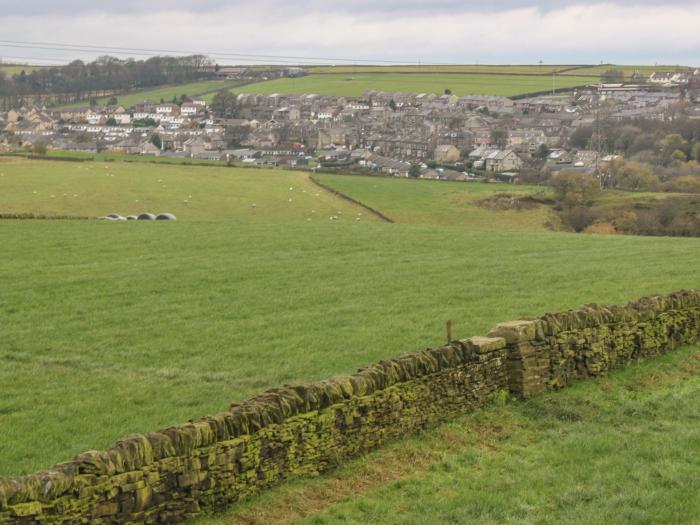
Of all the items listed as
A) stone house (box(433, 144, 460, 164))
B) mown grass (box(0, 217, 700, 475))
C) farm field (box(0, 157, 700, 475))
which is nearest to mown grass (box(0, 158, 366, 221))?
farm field (box(0, 157, 700, 475))

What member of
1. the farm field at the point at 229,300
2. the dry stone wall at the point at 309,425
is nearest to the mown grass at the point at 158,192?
the farm field at the point at 229,300

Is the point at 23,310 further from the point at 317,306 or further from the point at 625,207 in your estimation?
the point at 625,207

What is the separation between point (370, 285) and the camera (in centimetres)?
2759

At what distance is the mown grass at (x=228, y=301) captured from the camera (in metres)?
16.5

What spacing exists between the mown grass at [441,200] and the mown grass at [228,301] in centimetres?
2143

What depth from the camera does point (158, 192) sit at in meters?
65.8

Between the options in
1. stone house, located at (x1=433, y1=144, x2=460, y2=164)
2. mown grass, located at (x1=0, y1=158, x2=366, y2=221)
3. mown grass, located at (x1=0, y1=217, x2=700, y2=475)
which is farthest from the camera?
stone house, located at (x1=433, y1=144, x2=460, y2=164)

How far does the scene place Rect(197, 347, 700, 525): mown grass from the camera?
35.3 feet

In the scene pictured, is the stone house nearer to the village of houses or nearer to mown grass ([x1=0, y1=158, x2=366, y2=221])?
the village of houses

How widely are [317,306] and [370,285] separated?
3308 mm

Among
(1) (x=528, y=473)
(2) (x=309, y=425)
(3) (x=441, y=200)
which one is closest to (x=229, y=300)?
(2) (x=309, y=425)

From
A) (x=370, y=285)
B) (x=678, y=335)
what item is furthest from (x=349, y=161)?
→ (x=678, y=335)

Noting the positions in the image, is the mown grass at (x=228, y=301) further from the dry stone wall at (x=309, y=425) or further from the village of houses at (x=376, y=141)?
the village of houses at (x=376, y=141)

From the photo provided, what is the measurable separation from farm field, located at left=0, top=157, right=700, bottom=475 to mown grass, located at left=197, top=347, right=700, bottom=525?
12.9 feet
